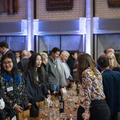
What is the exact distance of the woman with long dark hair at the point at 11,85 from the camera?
3775 millimetres

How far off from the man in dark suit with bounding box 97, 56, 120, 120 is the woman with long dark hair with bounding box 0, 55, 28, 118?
0.99 metres

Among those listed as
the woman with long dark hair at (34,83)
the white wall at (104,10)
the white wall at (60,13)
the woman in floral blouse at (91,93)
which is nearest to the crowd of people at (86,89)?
the woman in floral blouse at (91,93)

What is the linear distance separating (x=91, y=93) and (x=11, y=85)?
0.93 meters

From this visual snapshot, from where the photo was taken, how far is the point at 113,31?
39.1 feet

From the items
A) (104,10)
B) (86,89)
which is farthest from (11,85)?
(104,10)

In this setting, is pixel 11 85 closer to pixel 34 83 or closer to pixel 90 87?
pixel 90 87

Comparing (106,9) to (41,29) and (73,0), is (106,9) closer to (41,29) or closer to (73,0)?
(73,0)

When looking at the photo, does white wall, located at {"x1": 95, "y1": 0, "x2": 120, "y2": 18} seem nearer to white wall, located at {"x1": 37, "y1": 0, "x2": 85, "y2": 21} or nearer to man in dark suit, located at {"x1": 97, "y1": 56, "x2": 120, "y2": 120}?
white wall, located at {"x1": 37, "y1": 0, "x2": 85, "y2": 21}

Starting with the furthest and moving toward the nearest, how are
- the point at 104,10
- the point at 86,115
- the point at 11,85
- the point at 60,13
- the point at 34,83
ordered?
the point at 60,13 < the point at 104,10 < the point at 34,83 < the point at 11,85 < the point at 86,115

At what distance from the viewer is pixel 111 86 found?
388 centimetres

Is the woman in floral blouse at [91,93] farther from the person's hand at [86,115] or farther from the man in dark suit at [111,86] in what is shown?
the man in dark suit at [111,86]

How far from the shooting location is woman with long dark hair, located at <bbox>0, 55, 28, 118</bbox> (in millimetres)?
3775

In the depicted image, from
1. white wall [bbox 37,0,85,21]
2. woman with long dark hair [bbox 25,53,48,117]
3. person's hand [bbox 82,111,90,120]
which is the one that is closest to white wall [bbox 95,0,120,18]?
white wall [bbox 37,0,85,21]

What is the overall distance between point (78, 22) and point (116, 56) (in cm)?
748
